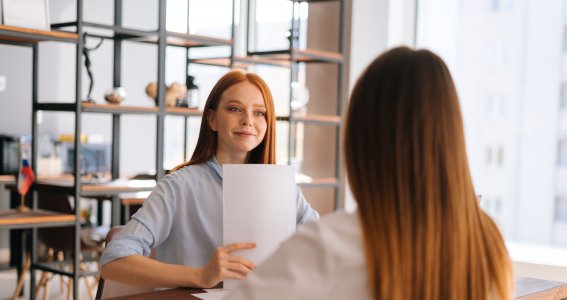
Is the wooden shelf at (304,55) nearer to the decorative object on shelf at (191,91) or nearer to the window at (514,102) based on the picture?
the decorative object on shelf at (191,91)

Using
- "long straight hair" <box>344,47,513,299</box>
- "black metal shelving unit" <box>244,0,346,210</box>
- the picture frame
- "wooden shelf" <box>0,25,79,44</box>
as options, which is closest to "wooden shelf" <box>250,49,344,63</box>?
"black metal shelving unit" <box>244,0,346,210</box>

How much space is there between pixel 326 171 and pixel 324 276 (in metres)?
4.09

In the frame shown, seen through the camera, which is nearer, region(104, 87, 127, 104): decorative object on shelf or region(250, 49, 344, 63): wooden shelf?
region(104, 87, 127, 104): decorative object on shelf

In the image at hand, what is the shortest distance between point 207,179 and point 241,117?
0.18 metres

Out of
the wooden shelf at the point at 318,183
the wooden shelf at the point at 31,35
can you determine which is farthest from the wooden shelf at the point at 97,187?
the wooden shelf at the point at 318,183

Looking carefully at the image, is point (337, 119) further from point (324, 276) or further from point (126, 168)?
point (324, 276)

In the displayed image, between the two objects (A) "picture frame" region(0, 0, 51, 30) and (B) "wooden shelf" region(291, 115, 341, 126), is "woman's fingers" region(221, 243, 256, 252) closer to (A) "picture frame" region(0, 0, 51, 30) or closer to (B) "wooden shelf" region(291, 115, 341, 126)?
(A) "picture frame" region(0, 0, 51, 30)

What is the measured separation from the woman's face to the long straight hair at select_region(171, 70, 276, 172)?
1 cm

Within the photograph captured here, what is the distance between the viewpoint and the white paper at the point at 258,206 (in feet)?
5.02

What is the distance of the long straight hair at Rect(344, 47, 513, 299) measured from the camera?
0.98 metres

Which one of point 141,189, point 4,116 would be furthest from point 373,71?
point 4,116

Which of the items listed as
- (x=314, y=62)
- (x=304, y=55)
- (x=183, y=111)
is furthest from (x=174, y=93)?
(x=314, y=62)

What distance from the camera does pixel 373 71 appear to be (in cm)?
101

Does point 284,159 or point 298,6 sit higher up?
point 298,6
